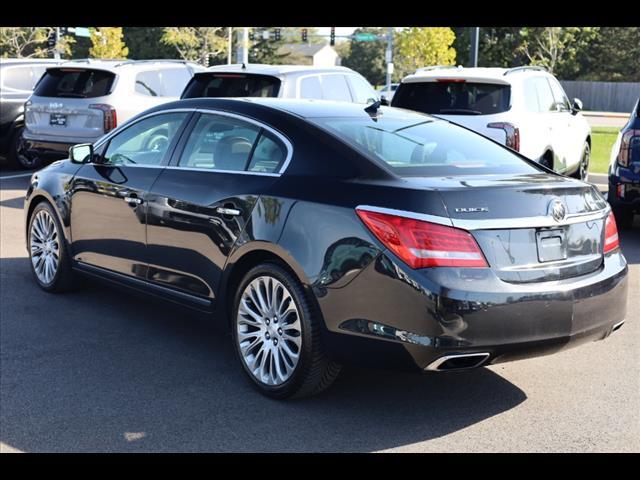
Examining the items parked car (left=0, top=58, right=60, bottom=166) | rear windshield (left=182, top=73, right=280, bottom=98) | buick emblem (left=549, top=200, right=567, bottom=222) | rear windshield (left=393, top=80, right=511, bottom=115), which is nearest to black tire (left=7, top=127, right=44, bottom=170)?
parked car (left=0, top=58, right=60, bottom=166)

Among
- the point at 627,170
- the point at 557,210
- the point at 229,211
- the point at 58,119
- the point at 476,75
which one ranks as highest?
the point at 476,75

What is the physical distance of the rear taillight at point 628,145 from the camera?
9.30 meters

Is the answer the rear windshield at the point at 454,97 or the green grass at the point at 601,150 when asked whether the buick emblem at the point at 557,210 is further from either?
the green grass at the point at 601,150

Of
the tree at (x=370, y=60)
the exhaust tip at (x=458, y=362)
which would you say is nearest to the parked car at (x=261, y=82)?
the exhaust tip at (x=458, y=362)

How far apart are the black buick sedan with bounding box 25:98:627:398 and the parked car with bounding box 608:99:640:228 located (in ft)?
13.9

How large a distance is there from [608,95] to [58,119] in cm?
5105

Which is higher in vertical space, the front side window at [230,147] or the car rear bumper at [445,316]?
the front side window at [230,147]

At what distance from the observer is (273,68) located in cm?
1113

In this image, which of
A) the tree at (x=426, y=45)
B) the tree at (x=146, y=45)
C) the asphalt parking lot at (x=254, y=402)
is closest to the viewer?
the asphalt parking lot at (x=254, y=402)

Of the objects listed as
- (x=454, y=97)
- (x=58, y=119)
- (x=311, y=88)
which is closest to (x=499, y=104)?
(x=454, y=97)

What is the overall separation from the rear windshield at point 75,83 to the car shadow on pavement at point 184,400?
7291mm

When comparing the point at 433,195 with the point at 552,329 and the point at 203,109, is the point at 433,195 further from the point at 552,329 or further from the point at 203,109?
the point at 203,109

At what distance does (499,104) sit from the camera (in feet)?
33.7

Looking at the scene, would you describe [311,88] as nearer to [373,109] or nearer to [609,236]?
[373,109]
